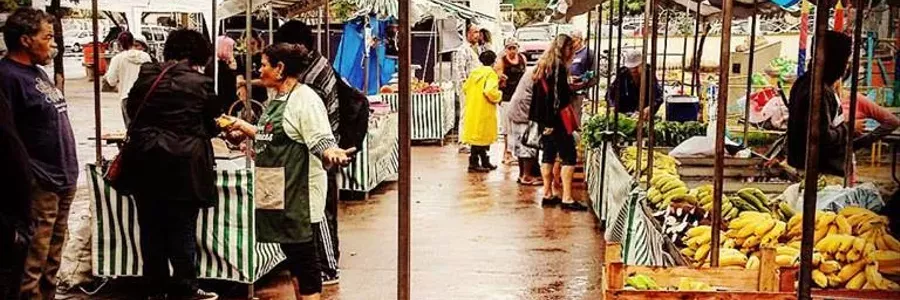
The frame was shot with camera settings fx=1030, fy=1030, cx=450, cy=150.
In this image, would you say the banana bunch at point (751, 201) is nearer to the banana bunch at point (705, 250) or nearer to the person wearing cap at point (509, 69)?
the banana bunch at point (705, 250)

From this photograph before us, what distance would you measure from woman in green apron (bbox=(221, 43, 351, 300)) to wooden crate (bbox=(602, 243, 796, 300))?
6.15 feet

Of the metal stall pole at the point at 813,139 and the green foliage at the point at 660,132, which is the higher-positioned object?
the metal stall pole at the point at 813,139

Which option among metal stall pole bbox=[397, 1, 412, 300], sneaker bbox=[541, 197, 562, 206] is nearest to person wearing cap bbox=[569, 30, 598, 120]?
sneaker bbox=[541, 197, 562, 206]

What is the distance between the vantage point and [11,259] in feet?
14.5

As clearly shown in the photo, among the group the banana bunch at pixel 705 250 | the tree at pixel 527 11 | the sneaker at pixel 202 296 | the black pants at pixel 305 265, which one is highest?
the tree at pixel 527 11

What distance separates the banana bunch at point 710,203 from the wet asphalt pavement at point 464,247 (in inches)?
42.2

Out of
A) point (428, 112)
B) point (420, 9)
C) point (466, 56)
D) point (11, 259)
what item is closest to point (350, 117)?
point (11, 259)

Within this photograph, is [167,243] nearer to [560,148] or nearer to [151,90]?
[151,90]

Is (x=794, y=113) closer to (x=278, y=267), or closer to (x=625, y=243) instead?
(x=625, y=243)

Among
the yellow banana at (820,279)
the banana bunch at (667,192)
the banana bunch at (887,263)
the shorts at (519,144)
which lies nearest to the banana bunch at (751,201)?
the banana bunch at (667,192)

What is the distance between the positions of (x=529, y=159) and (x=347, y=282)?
4.79 m

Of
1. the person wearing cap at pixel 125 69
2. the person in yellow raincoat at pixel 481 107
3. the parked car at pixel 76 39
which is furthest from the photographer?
the parked car at pixel 76 39

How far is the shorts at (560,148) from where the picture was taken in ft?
32.7

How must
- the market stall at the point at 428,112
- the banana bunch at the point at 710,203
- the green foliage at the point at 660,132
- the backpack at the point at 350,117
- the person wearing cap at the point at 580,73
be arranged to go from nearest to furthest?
the banana bunch at the point at 710,203
the backpack at the point at 350,117
the green foliage at the point at 660,132
the person wearing cap at the point at 580,73
the market stall at the point at 428,112
